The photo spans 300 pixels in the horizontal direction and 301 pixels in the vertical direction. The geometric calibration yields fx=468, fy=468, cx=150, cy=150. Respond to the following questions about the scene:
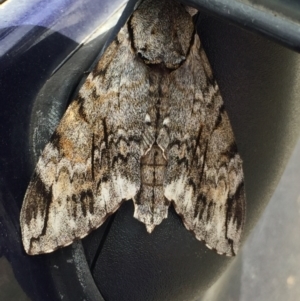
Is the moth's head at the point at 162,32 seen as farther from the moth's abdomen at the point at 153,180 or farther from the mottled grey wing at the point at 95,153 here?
the moth's abdomen at the point at 153,180

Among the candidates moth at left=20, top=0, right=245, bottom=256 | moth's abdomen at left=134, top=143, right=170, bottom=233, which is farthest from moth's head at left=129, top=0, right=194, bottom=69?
moth's abdomen at left=134, top=143, right=170, bottom=233

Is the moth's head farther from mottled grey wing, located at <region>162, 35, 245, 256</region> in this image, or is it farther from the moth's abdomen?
the moth's abdomen

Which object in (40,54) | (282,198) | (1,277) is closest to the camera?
(1,277)

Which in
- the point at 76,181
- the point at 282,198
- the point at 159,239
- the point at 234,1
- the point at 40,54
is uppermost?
the point at 234,1

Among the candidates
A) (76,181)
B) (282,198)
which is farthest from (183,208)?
(282,198)

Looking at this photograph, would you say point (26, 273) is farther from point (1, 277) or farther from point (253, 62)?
point (253, 62)

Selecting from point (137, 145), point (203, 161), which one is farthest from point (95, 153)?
point (203, 161)

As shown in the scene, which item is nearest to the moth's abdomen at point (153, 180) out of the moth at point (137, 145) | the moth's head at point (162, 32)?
the moth at point (137, 145)
